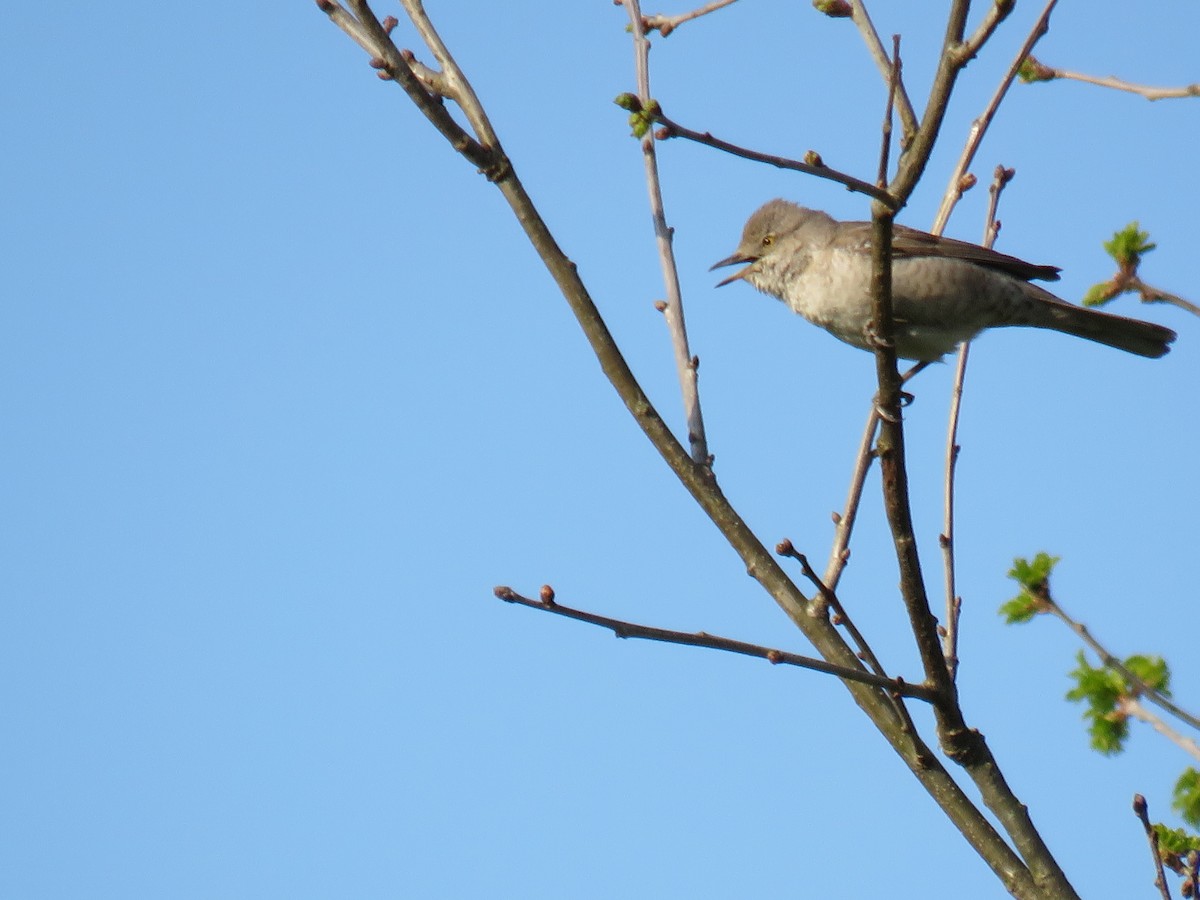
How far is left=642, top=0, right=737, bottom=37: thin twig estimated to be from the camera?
476 centimetres

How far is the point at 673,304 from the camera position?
12.3 ft

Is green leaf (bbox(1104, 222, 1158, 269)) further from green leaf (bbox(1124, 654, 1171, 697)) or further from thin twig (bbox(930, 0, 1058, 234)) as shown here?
green leaf (bbox(1124, 654, 1171, 697))

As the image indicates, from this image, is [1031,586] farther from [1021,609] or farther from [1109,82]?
[1109,82]

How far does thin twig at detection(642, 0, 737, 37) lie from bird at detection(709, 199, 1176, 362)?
1301 mm

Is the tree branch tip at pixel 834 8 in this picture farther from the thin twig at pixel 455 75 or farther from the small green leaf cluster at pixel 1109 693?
the small green leaf cluster at pixel 1109 693

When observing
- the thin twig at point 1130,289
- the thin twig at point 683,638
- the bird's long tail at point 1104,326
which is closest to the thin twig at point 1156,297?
the thin twig at point 1130,289

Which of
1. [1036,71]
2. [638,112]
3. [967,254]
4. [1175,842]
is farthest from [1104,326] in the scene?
[638,112]

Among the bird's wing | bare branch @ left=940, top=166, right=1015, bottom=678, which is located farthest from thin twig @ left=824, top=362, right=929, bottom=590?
the bird's wing

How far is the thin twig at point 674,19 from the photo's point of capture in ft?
15.6

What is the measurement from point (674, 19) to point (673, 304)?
162 cm

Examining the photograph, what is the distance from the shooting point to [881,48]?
3.90 metres

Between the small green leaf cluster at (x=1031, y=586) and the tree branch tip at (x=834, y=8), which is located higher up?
the tree branch tip at (x=834, y=8)

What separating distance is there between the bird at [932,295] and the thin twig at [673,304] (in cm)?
190

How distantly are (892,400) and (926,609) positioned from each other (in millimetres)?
645
